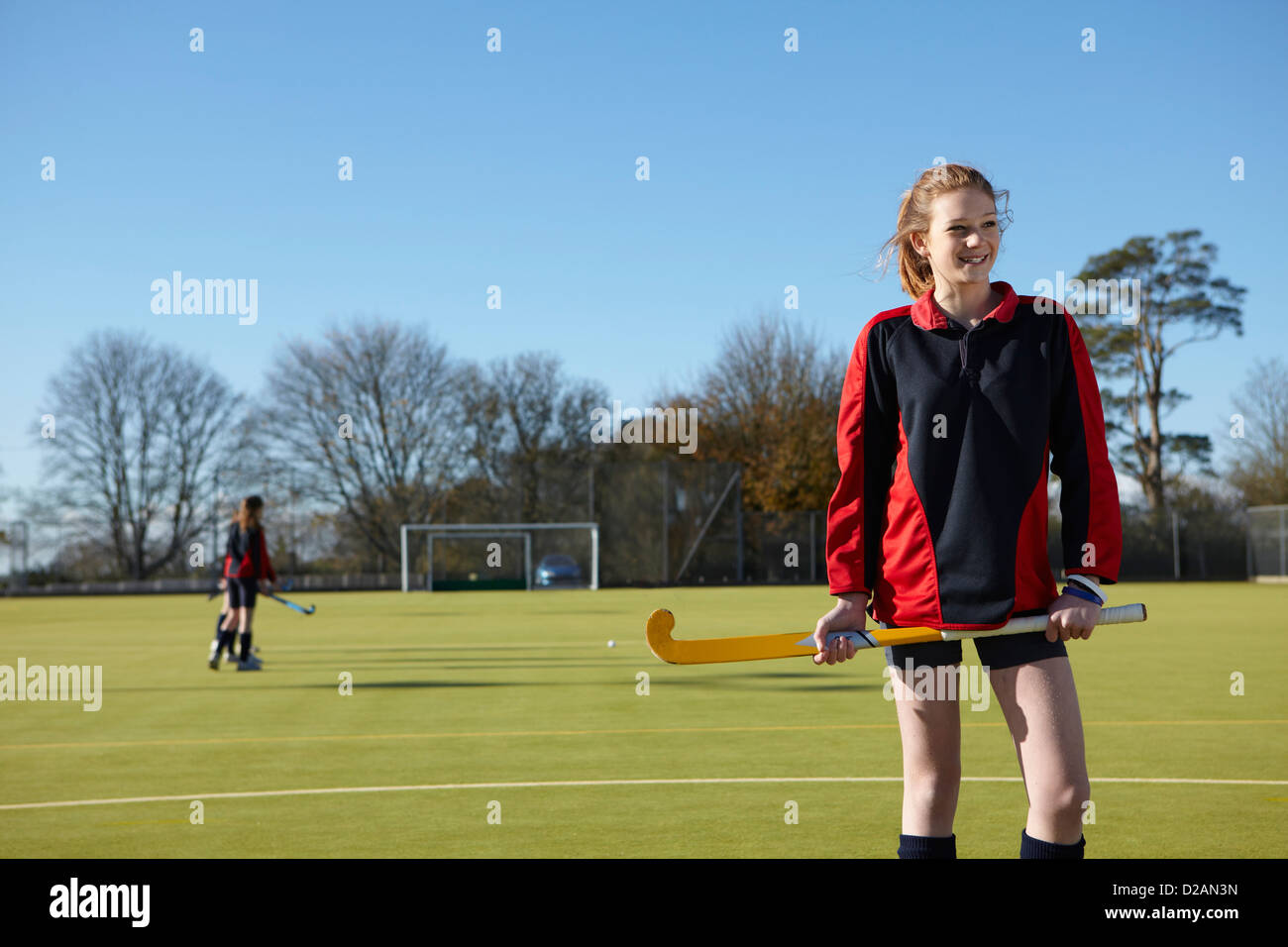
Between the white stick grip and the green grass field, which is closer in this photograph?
the white stick grip

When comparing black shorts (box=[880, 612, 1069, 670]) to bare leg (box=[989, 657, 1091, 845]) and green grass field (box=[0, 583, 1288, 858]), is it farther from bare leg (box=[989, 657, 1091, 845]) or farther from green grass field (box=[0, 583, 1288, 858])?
green grass field (box=[0, 583, 1288, 858])

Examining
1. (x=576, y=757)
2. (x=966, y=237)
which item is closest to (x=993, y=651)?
(x=966, y=237)

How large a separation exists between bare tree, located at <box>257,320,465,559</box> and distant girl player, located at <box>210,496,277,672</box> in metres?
32.8

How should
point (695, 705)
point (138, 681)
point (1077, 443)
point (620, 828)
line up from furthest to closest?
point (138, 681) → point (695, 705) → point (620, 828) → point (1077, 443)

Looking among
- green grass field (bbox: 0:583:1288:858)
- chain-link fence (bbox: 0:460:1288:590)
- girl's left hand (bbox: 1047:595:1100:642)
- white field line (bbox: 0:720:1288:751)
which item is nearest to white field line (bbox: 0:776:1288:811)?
green grass field (bbox: 0:583:1288:858)

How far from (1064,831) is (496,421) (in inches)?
1877

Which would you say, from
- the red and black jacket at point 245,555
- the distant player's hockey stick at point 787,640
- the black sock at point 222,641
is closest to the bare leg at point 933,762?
the distant player's hockey stick at point 787,640

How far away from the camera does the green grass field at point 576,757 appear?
16.6 feet

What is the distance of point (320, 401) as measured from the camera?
4750 centimetres

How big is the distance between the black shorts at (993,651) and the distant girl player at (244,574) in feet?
34.5

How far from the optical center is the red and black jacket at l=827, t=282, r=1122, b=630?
9.85 feet

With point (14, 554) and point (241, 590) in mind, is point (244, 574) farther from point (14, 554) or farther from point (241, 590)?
point (14, 554)
